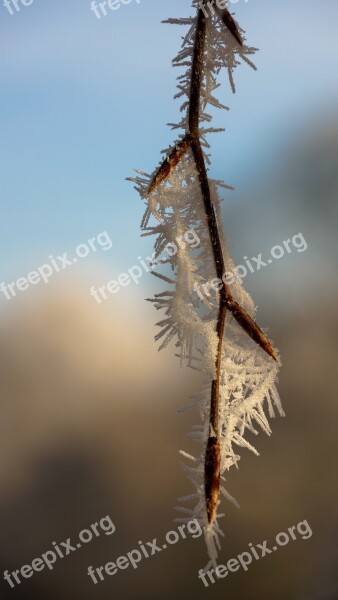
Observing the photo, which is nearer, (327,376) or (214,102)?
(214,102)

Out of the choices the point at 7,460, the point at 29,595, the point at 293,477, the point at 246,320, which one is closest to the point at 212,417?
the point at 246,320

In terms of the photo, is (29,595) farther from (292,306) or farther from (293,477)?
(292,306)

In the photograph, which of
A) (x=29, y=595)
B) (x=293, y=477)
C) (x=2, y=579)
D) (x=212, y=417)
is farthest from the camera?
(x=293, y=477)
